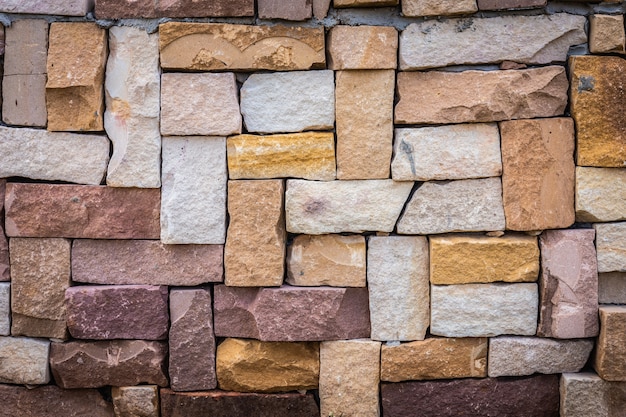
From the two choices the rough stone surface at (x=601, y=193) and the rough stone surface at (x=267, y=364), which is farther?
the rough stone surface at (x=267, y=364)

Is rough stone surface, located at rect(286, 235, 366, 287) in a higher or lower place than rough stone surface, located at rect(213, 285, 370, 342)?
higher

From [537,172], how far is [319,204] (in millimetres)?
1046

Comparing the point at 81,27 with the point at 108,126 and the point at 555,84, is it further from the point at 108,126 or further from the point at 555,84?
the point at 555,84

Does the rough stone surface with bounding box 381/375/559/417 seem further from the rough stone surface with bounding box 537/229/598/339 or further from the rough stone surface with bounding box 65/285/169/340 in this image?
the rough stone surface with bounding box 65/285/169/340

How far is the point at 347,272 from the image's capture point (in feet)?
9.71

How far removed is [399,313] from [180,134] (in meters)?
1.37

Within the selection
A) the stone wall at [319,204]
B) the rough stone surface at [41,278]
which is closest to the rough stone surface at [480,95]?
the stone wall at [319,204]

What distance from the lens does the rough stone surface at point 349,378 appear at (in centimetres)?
298

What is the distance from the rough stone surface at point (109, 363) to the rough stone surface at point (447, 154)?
1.49 metres

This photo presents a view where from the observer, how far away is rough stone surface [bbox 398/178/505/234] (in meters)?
2.92

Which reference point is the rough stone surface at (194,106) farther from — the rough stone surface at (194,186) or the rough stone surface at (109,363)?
the rough stone surface at (109,363)

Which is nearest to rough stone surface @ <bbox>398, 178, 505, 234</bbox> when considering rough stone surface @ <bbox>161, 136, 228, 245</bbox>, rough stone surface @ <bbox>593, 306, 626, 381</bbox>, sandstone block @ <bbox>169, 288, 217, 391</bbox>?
rough stone surface @ <bbox>593, 306, 626, 381</bbox>

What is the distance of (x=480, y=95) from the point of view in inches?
113

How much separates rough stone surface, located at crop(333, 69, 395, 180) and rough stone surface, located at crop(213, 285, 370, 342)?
0.59 meters
